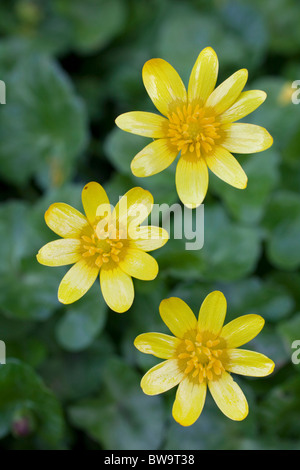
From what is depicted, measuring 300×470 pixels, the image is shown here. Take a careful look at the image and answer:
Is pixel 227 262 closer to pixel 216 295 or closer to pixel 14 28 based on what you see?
pixel 216 295

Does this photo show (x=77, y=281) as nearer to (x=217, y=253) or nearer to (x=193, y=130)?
(x=193, y=130)

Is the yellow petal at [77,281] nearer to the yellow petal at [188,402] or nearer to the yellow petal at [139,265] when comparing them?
the yellow petal at [139,265]

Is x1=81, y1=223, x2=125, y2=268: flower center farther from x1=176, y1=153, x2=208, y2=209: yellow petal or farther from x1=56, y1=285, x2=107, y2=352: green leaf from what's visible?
x1=56, y1=285, x2=107, y2=352: green leaf

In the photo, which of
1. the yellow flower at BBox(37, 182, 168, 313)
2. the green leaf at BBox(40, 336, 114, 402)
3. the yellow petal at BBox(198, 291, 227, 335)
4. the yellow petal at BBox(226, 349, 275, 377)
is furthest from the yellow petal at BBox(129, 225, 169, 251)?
the green leaf at BBox(40, 336, 114, 402)

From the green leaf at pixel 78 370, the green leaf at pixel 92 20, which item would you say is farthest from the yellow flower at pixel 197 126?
the green leaf at pixel 92 20

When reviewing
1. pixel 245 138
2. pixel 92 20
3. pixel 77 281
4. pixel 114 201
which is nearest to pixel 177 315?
pixel 77 281
